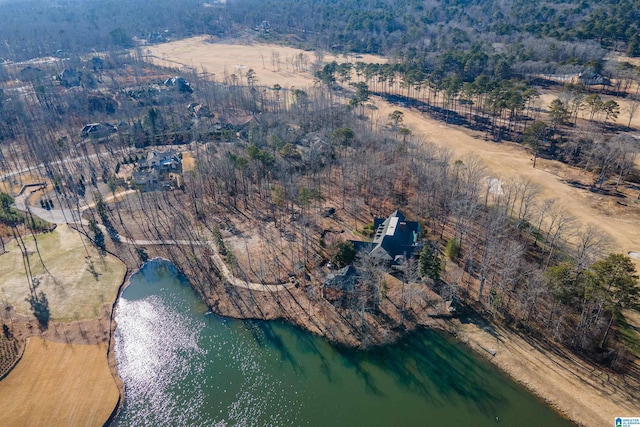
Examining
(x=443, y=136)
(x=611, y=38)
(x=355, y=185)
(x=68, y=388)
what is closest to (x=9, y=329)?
(x=68, y=388)

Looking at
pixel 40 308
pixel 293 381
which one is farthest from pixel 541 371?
pixel 40 308

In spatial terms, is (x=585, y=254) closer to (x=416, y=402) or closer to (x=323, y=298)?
(x=416, y=402)

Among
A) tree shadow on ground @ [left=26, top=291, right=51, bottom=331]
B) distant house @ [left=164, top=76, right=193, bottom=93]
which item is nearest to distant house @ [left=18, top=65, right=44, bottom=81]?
distant house @ [left=164, top=76, right=193, bottom=93]

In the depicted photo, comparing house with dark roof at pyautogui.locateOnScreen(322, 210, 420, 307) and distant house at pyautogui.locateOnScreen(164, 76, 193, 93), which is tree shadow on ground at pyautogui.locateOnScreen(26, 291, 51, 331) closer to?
house with dark roof at pyautogui.locateOnScreen(322, 210, 420, 307)

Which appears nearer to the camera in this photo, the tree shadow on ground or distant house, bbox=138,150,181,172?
the tree shadow on ground

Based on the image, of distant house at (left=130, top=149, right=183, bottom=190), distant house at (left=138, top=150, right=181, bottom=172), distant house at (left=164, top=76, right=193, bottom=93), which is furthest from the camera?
distant house at (left=164, top=76, right=193, bottom=93)
